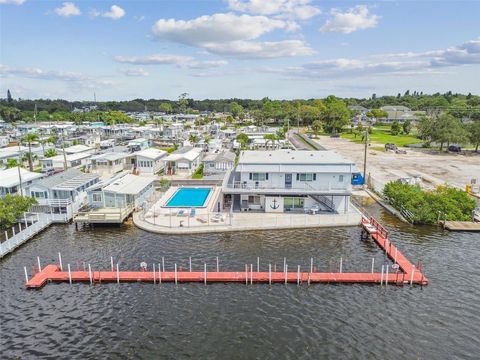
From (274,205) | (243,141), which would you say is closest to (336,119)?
(243,141)

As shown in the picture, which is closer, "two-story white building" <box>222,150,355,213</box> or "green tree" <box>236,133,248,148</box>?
"two-story white building" <box>222,150,355,213</box>

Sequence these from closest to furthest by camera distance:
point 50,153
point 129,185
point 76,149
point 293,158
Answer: point 129,185 → point 293,158 → point 50,153 → point 76,149

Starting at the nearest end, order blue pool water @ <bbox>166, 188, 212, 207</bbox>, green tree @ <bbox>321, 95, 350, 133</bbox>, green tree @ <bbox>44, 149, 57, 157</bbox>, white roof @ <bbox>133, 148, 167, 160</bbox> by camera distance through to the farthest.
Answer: blue pool water @ <bbox>166, 188, 212, 207</bbox> → white roof @ <bbox>133, 148, 167, 160</bbox> → green tree @ <bbox>44, 149, 57, 157</bbox> → green tree @ <bbox>321, 95, 350, 133</bbox>

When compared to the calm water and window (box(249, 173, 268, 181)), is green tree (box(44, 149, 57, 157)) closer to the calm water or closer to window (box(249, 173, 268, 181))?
the calm water

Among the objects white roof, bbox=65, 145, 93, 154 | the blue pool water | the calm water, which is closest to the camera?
the calm water

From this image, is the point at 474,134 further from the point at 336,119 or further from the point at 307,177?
the point at 307,177

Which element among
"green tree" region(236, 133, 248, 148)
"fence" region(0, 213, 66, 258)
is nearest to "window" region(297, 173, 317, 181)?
"fence" region(0, 213, 66, 258)

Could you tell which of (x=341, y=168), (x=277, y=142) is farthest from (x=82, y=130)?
(x=341, y=168)
